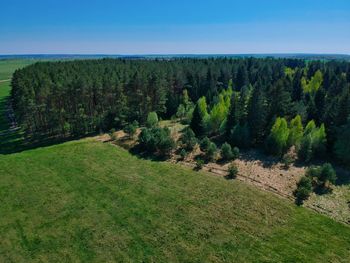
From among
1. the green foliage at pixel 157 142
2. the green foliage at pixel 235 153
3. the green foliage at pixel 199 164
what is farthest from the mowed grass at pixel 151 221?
the green foliage at pixel 235 153

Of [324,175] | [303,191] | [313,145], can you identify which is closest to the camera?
[303,191]

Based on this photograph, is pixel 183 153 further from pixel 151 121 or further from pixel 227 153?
pixel 151 121

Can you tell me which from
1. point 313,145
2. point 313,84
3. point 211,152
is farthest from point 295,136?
point 313,84

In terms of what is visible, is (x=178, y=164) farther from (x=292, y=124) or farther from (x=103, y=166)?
(x=292, y=124)

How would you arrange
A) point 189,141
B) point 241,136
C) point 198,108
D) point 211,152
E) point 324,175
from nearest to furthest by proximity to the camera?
point 324,175 → point 211,152 → point 189,141 → point 241,136 → point 198,108

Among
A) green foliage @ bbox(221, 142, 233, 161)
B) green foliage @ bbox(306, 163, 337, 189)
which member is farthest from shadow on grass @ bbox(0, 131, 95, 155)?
green foliage @ bbox(306, 163, 337, 189)

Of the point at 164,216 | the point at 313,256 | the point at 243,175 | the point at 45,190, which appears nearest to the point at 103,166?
the point at 45,190

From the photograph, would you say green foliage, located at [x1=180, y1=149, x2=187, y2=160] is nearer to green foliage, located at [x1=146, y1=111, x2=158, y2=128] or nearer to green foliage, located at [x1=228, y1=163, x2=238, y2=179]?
green foliage, located at [x1=228, y1=163, x2=238, y2=179]

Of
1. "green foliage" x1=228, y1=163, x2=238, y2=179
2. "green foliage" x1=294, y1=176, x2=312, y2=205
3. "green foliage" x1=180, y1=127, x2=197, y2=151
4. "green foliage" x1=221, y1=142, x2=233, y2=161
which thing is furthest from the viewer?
"green foliage" x1=180, y1=127, x2=197, y2=151
